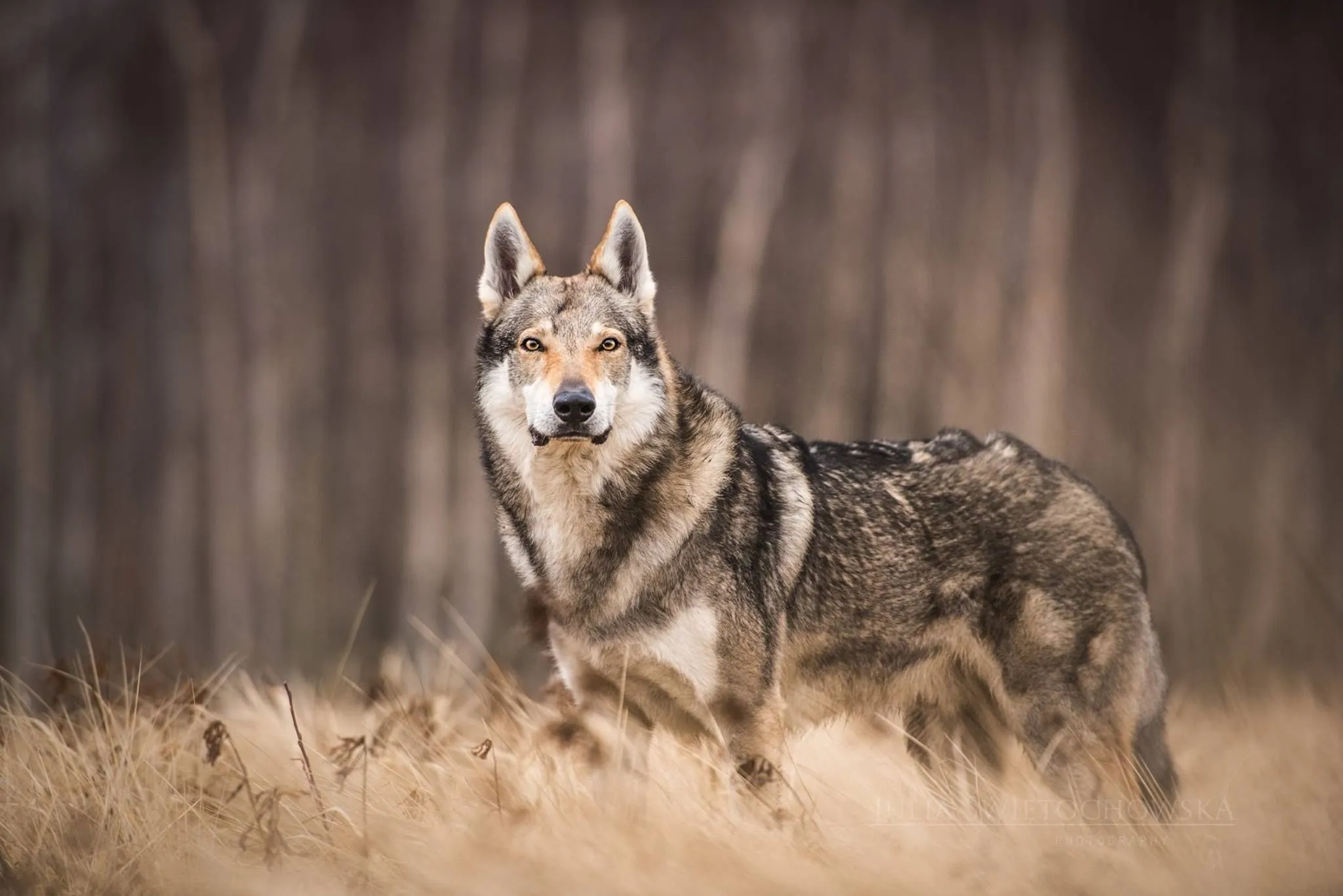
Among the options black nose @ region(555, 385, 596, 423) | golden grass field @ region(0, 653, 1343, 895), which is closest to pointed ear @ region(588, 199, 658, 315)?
black nose @ region(555, 385, 596, 423)

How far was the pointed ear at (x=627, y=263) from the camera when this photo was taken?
426 cm

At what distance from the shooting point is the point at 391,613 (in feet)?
33.7

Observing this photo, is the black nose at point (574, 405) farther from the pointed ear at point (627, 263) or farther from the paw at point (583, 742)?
the paw at point (583, 742)

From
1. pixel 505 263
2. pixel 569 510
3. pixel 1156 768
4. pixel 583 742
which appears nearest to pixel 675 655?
pixel 583 742

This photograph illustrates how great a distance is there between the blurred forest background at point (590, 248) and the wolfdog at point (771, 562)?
4.43 m

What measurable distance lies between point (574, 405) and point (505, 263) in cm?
96

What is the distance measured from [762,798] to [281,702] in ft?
9.01

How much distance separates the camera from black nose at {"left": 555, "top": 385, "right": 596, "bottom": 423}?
12.0 ft

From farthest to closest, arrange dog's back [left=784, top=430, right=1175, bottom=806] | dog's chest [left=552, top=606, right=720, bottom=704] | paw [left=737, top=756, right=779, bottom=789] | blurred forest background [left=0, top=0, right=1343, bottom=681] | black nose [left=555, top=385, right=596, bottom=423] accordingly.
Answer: blurred forest background [left=0, top=0, right=1343, bottom=681], dog's back [left=784, top=430, right=1175, bottom=806], dog's chest [left=552, top=606, right=720, bottom=704], black nose [left=555, top=385, right=596, bottom=423], paw [left=737, top=756, right=779, bottom=789]

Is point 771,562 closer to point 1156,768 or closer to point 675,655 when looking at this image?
point 675,655

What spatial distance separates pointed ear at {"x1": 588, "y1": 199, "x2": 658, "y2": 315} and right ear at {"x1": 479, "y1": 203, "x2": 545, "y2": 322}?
0.81 feet

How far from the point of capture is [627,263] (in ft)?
14.2

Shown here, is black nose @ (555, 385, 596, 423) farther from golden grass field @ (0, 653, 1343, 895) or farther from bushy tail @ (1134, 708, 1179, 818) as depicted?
bushy tail @ (1134, 708, 1179, 818)

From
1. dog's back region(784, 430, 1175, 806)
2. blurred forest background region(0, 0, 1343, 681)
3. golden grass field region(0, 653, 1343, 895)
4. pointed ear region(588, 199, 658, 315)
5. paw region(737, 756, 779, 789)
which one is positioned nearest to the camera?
golden grass field region(0, 653, 1343, 895)
